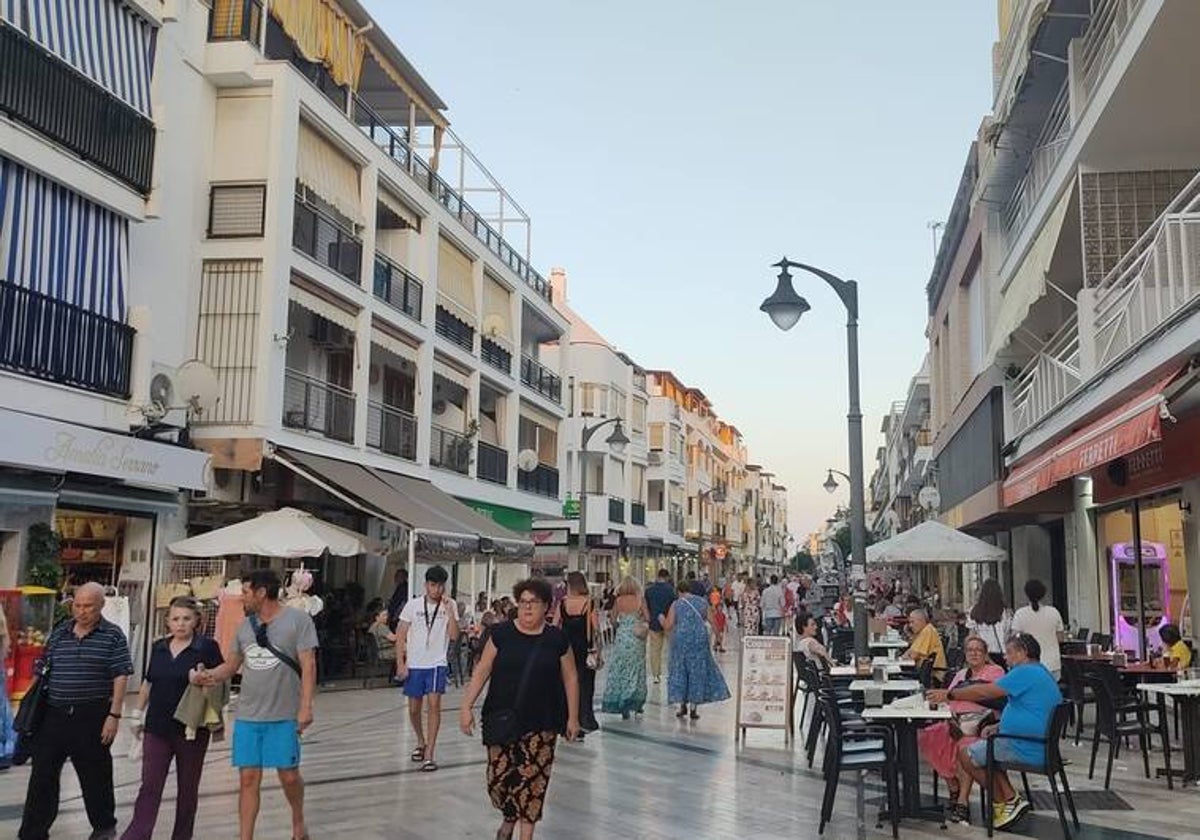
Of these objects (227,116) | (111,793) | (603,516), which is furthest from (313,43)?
(603,516)

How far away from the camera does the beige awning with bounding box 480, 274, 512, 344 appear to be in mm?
29922

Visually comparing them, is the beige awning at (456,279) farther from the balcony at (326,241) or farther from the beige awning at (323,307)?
the beige awning at (323,307)

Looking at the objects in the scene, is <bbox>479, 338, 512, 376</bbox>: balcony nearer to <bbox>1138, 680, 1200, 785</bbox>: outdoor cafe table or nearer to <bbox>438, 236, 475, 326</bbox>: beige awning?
<bbox>438, 236, 475, 326</bbox>: beige awning

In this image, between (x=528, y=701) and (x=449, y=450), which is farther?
(x=449, y=450)

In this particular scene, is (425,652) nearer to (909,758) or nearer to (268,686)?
(268,686)

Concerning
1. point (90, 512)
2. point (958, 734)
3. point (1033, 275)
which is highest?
point (1033, 275)

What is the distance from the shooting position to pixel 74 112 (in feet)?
46.8

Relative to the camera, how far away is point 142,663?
624 inches

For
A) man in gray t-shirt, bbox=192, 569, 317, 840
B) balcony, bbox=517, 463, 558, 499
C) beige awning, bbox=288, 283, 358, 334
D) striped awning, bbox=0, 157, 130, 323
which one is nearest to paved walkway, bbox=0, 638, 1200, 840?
man in gray t-shirt, bbox=192, 569, 317, 840

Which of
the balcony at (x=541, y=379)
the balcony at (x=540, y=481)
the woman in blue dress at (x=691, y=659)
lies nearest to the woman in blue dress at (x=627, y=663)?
the woman in blue dress at (x=691, y=659)

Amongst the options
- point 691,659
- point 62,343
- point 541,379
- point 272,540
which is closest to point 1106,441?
point 691,659

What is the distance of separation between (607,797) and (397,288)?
16649mm

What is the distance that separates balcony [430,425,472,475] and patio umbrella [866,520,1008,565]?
1100cm

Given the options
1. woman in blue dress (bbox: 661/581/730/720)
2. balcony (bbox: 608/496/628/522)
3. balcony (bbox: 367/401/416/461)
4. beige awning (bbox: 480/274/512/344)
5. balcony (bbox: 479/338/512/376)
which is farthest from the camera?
balcony (bbox: 608/496/628/522)
